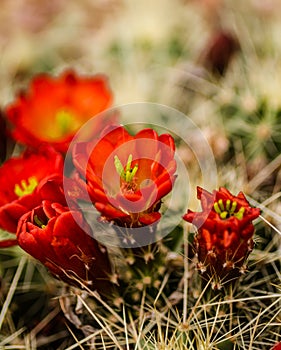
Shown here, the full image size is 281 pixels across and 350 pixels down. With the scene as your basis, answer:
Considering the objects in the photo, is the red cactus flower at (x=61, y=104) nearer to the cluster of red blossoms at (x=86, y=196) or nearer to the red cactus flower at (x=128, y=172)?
the cluster of red blossoms at (x=86, y=196)

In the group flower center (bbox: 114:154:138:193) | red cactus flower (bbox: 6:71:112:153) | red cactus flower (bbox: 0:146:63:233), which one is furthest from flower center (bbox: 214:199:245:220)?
red cactus flower (bbox: 6:71:112:153)

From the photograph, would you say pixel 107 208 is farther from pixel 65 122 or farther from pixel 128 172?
pixel 65 122

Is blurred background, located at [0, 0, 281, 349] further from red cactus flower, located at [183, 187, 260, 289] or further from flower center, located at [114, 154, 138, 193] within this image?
flower center, located at [114, 154, 138, 193]

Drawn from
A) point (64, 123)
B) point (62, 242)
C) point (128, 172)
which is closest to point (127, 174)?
point (128, 172)

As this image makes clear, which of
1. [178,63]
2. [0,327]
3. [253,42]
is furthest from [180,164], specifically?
[253,42]

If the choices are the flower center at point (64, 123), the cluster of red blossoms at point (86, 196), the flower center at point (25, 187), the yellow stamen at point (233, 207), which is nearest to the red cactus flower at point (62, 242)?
the cluster of red blossoms at point (86, 196)
